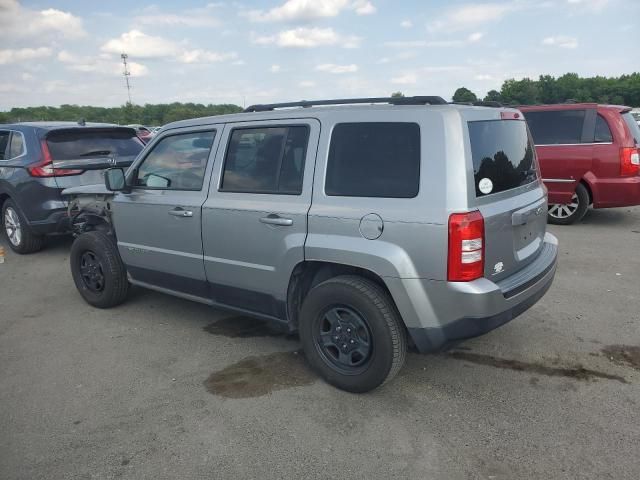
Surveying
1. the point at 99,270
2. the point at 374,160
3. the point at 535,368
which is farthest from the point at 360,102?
the point at 99,270

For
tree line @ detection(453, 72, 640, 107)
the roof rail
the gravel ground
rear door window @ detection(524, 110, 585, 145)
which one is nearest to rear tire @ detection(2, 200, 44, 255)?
the gravel ground

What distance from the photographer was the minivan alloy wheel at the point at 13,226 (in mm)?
6910

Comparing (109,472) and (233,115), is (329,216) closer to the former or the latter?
(233,115)

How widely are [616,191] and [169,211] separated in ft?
21.2

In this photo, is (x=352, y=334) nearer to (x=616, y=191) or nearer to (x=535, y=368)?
(x=535, y=368)

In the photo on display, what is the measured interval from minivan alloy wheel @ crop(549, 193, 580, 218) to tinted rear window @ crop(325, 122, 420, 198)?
232 inches

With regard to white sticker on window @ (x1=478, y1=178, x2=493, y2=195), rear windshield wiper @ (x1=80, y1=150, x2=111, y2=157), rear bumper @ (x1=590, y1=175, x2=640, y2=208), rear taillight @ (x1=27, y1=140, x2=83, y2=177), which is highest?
rear windshield wiper @ (x1=80, y1=150, x2=111, y2=157)

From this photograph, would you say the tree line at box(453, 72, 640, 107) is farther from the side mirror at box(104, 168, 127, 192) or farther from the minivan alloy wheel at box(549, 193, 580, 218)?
the side mirror at box(104, 168, 127, 192)

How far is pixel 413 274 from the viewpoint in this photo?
9.26 ft

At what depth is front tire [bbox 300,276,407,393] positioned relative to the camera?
2979 mm

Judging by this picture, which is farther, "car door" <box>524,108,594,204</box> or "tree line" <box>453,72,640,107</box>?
"tree line" <box>453,72,640,107</box>

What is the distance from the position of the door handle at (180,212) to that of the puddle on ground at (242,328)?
1083 mm

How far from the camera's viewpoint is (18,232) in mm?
6945

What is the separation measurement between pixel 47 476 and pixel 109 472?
313 mm
